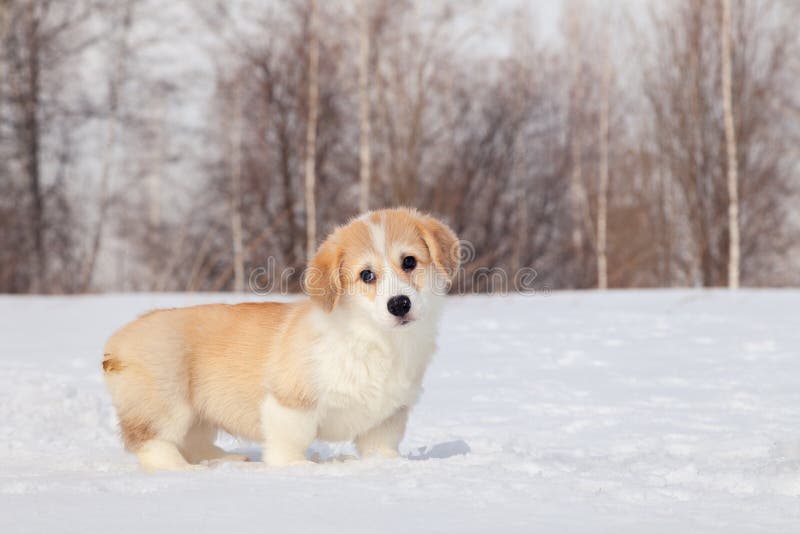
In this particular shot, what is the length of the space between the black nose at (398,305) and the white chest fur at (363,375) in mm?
94

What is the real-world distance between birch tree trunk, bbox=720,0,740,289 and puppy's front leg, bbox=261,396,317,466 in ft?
42.1

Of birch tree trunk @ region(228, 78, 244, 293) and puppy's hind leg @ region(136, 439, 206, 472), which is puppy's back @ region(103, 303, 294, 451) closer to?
puppy's hind leg @ region(136, 439, 206, 472)

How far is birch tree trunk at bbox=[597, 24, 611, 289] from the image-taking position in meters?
18.1

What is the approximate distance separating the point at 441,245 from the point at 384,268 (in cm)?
32

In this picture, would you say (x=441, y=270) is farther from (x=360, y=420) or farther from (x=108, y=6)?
(x=108, y=6)

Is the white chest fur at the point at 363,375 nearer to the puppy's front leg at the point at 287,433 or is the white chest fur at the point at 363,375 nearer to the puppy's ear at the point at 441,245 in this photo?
the puppy's front leg at the point at 287,433

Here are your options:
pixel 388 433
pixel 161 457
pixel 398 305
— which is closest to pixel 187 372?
pixel 161 457

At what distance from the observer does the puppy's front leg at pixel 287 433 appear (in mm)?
3480

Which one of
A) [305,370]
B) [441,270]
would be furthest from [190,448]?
[441,270]

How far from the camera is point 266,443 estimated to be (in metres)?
3.54

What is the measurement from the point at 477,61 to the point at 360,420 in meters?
14.4

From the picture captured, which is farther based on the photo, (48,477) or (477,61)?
(477,61)

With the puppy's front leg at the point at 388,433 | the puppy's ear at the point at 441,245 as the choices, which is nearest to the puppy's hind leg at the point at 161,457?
the puppy's front leg at the point at 388,433

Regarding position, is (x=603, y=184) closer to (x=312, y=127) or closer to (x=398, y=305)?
(x=312, y=127)
